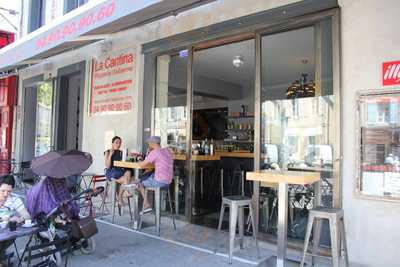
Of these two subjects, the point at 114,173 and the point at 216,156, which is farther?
the point at 216,156

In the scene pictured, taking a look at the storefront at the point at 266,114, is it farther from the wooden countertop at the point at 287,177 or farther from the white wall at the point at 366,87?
the wooden countertop at the point at 287,177

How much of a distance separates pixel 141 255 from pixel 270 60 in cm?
312

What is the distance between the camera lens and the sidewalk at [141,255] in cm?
322

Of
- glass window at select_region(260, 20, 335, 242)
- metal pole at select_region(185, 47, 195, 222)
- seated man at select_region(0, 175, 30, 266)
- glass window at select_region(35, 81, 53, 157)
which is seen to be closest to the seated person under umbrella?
seated man at select_region(0, 175, 30, 266)

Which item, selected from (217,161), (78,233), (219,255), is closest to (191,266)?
(219,255)

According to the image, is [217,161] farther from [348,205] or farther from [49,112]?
[49,112]

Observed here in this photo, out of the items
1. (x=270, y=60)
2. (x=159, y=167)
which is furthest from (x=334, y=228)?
(x=270, y=60)

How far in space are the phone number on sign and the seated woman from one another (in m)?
1.74

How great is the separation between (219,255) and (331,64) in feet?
7.13

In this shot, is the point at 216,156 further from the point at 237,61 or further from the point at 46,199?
the point at 46,199

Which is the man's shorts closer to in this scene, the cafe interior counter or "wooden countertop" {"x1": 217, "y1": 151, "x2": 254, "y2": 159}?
the cafe interior counter

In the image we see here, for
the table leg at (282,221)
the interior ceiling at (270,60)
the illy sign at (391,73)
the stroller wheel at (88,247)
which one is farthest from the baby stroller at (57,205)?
the illy sign at (391,73)

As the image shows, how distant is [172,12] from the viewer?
11.8ft

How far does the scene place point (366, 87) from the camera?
123 inches
